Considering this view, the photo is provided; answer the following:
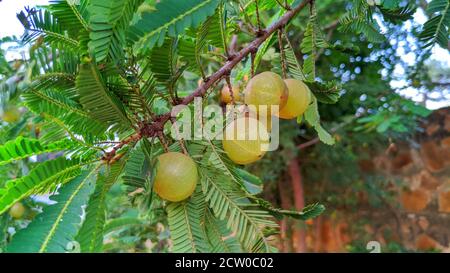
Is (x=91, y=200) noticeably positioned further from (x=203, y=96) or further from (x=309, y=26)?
(x=309, y=26)

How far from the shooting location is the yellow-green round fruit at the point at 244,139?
0.52 m

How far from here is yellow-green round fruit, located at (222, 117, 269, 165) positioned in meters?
0.52

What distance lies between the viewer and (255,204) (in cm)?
51

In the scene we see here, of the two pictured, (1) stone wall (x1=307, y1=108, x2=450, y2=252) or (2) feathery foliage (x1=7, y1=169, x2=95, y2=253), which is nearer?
(2) feathery foliage (x1=7, y1=169, x2=95, y2=253)

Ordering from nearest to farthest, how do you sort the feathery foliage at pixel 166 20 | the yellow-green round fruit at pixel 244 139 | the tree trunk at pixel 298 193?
1. the feathery foliage at pixel 166 20
2. the yellow-green round fruit at pixel 244 139
3. the tree trunk at pixel 298 193

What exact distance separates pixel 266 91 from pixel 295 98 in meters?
0.06

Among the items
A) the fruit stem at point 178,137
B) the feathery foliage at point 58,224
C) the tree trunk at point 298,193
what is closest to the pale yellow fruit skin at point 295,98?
the fruit stem at point 178,137

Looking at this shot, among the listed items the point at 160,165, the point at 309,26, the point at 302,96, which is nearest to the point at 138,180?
the point at 160,165

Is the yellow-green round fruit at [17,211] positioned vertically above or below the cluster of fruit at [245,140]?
below

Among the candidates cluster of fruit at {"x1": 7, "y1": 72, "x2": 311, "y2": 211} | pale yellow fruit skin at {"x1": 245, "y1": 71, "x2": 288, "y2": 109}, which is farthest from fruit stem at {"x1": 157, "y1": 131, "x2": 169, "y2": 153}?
pale yellow fruit skin at {"x1": 245, "y1": 71, "x2": 288, "y2": 109}

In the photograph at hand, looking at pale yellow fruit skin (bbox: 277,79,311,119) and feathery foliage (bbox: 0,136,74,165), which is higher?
pale yellow fruit skin (bbox: 277,79,311,119)

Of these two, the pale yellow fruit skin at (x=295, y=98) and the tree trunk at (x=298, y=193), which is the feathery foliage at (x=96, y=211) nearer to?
the pale yellow fruit skin at (x=295, y=98)

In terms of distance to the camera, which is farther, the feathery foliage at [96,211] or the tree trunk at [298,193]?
the tree trunk at [298,193]

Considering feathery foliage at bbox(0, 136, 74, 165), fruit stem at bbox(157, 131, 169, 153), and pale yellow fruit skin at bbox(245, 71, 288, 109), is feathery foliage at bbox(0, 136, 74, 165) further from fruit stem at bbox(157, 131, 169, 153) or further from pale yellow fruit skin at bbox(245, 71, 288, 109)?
pale yellow fruit skin at bbox(245, 71, 288, 109)
